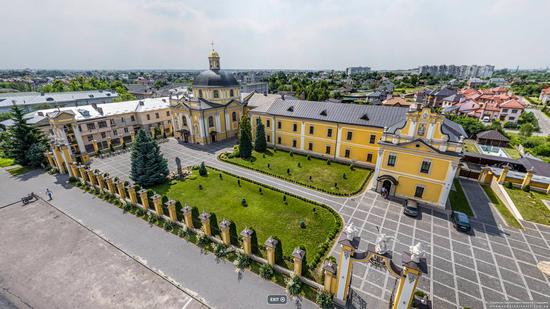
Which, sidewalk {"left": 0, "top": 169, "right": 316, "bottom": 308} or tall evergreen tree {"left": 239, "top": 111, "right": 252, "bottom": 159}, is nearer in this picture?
sidewalk {"left": 0, "top": 169, "right": 316, "bottom": 308}

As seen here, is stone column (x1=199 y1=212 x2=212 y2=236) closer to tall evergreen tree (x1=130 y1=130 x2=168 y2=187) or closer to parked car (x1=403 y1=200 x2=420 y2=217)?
tall evergreen tree (x1=130 y1=130 x2=168 y2=187)

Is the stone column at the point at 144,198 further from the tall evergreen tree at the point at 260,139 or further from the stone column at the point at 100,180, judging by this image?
the tall evergreen tree at the point at 260,139

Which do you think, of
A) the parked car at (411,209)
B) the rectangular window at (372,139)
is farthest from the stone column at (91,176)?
the rectangular window at (372,139)

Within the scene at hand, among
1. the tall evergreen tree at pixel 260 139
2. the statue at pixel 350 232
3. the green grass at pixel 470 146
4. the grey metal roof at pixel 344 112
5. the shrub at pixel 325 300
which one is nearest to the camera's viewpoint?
the statue at pixel 350 232

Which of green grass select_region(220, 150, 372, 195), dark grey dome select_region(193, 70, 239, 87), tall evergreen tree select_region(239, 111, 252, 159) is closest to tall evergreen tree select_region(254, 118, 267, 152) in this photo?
green grass select_region(220, 150, 372, 195)

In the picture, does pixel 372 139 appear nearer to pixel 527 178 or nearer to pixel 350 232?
pixel 527 178
